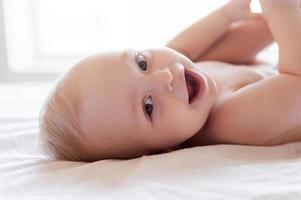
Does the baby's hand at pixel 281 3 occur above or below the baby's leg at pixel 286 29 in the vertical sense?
above

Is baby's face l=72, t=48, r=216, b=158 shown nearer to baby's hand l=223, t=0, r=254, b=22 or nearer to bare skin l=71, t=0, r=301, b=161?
bare skin l=71, t=0, r=301, b=161

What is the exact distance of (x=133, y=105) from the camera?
2.77 ft

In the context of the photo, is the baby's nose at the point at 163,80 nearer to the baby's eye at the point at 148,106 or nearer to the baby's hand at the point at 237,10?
the baby's eye at the point at 148,106

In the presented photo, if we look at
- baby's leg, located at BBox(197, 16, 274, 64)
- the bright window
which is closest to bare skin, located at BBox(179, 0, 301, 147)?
baby's leg, located at BBox(197, 16, 274, 64)

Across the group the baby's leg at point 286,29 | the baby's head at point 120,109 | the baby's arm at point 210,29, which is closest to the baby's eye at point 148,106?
the baby's head at point 120,109

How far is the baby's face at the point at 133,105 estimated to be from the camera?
0.84 metres

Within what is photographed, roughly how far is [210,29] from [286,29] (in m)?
0.26

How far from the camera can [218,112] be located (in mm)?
917

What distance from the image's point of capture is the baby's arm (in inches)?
46.9

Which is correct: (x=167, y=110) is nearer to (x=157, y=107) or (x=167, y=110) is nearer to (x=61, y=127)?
(x=157, y=107)

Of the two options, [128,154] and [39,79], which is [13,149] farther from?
[39,79]

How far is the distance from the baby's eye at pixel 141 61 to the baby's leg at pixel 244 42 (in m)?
0.34

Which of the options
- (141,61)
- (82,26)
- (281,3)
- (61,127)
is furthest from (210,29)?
(82,26)

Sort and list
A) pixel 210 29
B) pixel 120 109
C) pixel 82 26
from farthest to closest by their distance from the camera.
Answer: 1. pixel 82 26
2. pixel 210 29
3. pixel 120 109
